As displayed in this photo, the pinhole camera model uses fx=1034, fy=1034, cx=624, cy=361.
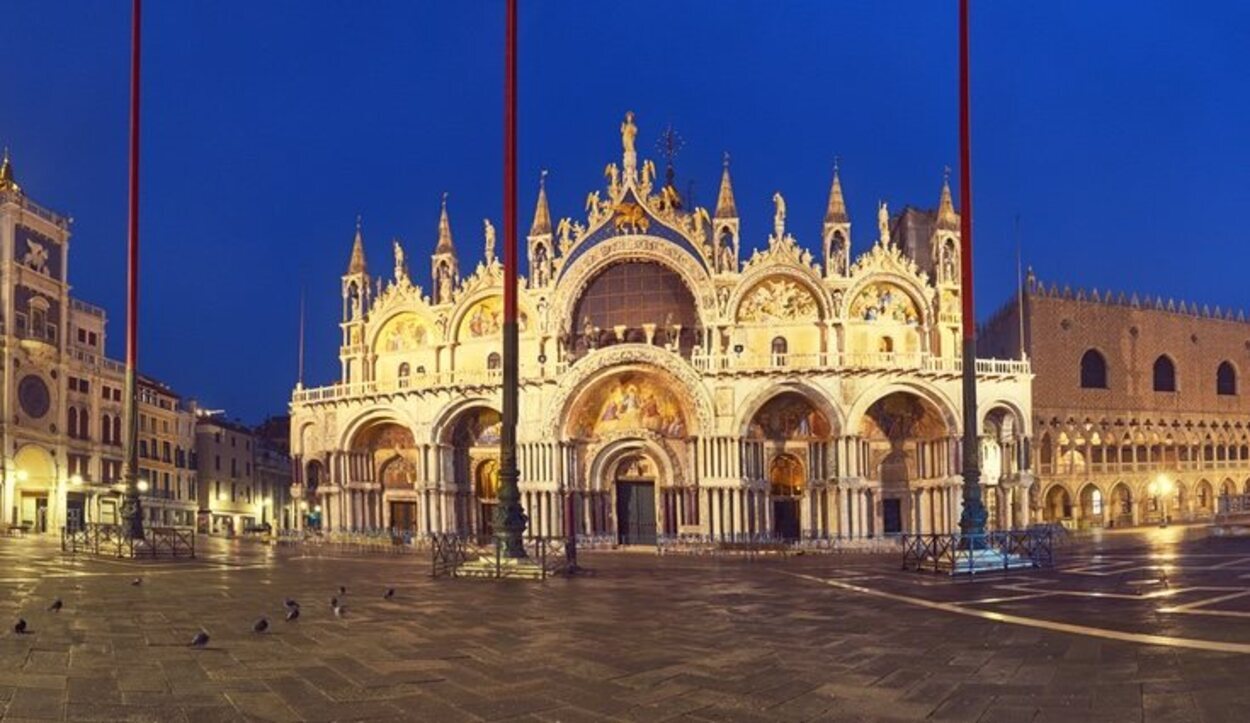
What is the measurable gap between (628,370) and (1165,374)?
37.4 m

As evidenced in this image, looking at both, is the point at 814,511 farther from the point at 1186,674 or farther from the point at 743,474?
the point at 1186,674

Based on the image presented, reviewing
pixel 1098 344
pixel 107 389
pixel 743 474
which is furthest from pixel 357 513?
pixel 1098 344

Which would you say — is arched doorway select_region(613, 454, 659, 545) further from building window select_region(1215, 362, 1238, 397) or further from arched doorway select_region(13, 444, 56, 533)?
building window select_region(1215, 362, 1238, 397)

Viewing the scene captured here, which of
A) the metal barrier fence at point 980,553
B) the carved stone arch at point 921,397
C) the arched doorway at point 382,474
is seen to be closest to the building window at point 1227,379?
the carved stone arch at point 921,397

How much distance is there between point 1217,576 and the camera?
21219 millimetres

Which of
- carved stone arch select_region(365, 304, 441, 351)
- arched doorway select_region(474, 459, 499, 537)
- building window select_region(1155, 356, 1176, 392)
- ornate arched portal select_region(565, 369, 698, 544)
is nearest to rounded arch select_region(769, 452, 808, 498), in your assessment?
ornate arched portal select_region(565, 369, 698, 544)

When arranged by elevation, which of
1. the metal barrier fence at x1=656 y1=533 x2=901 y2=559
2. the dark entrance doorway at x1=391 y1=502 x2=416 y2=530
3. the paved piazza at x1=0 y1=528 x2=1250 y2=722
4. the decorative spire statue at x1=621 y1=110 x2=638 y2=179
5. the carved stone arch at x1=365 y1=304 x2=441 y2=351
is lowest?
the metal barrier fence at x1=656 y1=533 x2=901 y2=559

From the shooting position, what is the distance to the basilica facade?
46438mm

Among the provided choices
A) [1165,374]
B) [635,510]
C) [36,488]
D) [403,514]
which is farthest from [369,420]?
[1165,374]

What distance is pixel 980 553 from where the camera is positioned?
23922 millimetres

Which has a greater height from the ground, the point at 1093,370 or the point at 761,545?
the point at 1093,370

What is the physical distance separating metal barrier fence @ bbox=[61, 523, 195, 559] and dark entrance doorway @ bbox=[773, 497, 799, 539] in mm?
26745

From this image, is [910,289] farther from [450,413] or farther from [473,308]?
[450,413]

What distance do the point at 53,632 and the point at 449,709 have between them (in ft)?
21.9
